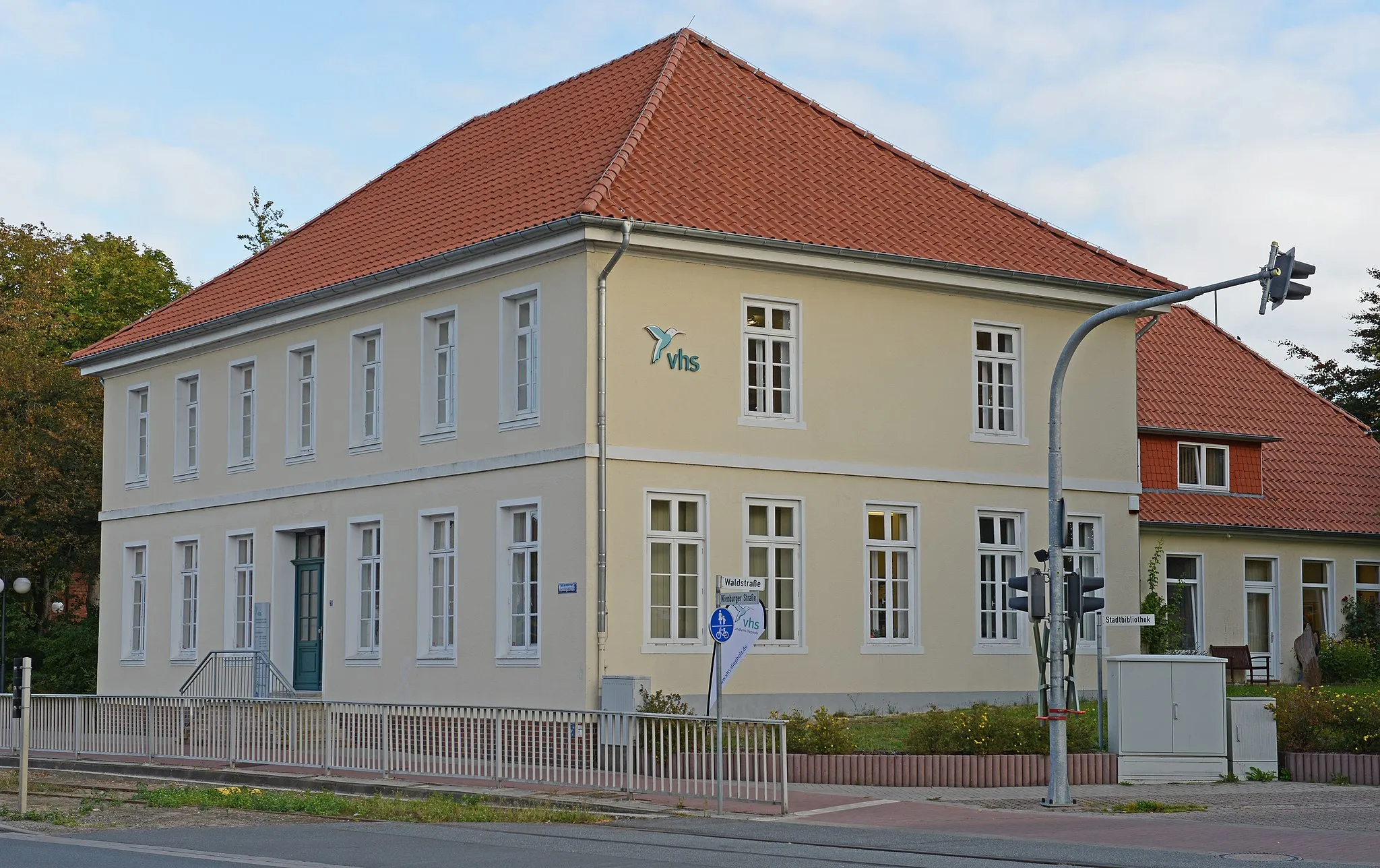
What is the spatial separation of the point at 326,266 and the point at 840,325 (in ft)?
30.9

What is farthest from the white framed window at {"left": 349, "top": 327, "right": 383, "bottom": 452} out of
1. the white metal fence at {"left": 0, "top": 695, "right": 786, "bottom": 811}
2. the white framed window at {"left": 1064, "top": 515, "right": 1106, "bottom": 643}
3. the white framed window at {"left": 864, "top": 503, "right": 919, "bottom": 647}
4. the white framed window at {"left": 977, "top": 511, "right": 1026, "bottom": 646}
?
the white framed window at {"left": 1064, "top": 515, "right": 1106, "bottom": 643}

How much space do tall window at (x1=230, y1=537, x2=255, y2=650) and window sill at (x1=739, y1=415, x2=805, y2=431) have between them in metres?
10.5

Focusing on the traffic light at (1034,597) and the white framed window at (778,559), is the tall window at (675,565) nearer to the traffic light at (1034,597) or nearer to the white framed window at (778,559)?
the white framed window at (778,559)

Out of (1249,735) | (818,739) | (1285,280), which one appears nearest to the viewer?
(1285,280)

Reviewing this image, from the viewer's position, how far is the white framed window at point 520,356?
26.7 m

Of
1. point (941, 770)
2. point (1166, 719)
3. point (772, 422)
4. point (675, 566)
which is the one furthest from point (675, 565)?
point (1166, 719)

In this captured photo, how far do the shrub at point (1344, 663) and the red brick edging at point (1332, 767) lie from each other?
1353 centimetres

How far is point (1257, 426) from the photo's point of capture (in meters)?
38.4

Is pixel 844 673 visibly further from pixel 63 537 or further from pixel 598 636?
pixel 63 537

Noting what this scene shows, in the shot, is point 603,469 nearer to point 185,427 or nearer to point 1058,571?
point 1058,571

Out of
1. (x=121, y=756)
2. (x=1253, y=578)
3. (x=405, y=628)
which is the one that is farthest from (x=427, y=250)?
(x=1253, y=578)

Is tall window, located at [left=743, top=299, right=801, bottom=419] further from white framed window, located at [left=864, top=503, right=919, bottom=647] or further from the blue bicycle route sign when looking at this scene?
the blue bicycle route sign

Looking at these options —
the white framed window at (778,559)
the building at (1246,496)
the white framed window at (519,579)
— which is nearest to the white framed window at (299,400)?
the white framed window at (519,579)

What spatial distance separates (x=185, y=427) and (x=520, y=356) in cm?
1090
